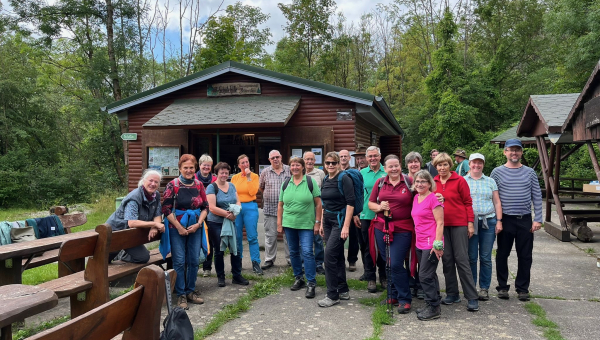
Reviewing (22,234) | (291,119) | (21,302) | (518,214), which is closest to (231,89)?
(291,119)

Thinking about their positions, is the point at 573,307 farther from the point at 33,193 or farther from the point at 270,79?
the point at 33,193

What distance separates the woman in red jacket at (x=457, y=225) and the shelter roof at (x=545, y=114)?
15.0ft

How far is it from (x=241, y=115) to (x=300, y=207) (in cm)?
428

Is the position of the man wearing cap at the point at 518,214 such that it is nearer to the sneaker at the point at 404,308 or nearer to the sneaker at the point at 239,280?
the sneaker at the point at 404,308

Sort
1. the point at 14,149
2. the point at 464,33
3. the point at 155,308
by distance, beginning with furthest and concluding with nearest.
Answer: the point at 464,33 < the point at 14,149 < the point at 155,308

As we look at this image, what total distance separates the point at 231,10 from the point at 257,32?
292 centimetres

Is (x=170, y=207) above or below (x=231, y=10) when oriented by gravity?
below

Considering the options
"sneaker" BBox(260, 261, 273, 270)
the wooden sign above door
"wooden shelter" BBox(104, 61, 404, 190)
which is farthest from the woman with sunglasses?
the wooden sign above door

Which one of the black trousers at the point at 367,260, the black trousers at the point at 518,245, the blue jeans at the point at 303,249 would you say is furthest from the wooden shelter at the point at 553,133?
the blue jeans at the point at 303,249

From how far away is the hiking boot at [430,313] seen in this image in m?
4.22

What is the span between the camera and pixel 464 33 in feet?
97.3

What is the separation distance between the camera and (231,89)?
10.2m

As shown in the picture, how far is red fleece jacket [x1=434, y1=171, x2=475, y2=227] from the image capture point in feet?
14.7

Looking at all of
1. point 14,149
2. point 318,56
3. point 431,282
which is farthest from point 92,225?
point 318,56
